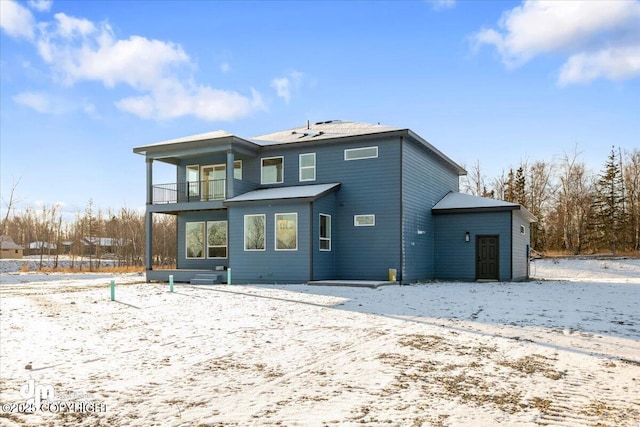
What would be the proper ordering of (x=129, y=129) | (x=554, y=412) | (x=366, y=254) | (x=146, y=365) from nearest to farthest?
(x=554, y=412), (x=146, y=365), (x=366, y=254), (x=129, y=129)

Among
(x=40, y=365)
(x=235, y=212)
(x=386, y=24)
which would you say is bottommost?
(x=40, y=365)

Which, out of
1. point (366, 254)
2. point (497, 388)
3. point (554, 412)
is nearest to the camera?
point (554, 412)

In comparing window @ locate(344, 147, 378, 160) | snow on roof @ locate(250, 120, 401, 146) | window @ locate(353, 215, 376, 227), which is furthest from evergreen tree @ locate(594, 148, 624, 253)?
window @ locate(344, 147, 378, 160)

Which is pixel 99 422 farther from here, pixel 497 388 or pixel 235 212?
pixel 235 212

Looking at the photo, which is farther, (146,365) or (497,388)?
(146,365)

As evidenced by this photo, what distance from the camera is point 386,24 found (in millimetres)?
16047

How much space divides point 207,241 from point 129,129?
7050 millimetres

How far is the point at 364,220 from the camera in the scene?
785 inches

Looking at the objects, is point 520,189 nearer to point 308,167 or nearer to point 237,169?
point 308,167

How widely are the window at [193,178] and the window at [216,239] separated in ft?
5.65

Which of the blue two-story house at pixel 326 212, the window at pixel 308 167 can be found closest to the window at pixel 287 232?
the blue two-story house at pixel 326 212

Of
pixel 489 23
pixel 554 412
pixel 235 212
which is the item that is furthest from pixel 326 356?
pixel 235 212

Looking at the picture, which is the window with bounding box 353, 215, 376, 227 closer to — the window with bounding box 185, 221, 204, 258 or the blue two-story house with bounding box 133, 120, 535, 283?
the blue two-story house with bounding box 133, 120, 535, 283

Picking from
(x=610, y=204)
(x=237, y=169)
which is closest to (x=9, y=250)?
(x=237, y=169)
